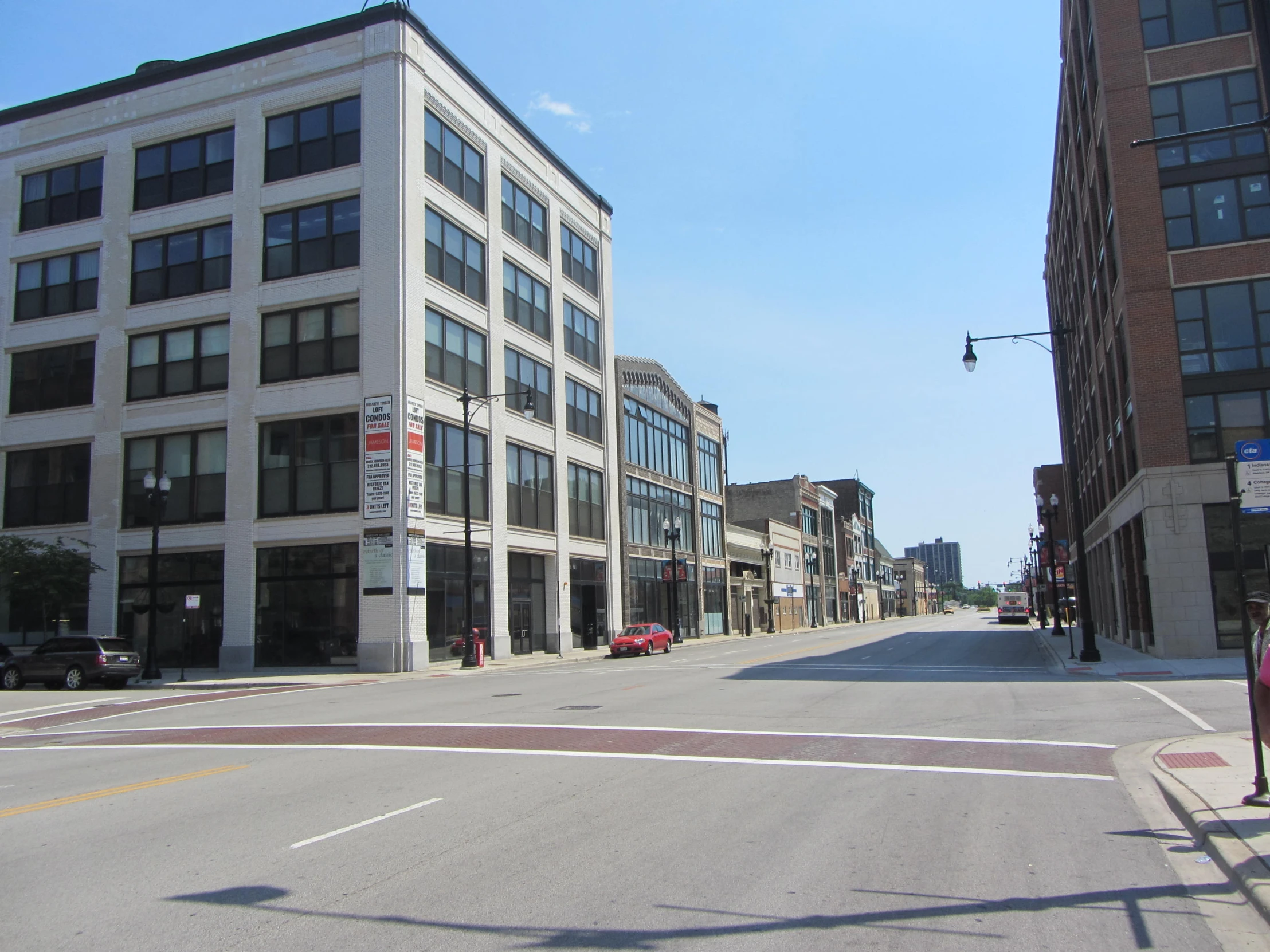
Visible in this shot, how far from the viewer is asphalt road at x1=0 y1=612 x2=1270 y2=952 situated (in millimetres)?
5863

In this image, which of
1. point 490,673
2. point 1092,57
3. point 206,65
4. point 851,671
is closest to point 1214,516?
point 851,671

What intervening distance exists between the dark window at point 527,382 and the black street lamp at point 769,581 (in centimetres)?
4213

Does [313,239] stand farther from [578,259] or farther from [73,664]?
[73,664]

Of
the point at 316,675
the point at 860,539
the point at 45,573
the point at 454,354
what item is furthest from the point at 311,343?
the point at 860,539

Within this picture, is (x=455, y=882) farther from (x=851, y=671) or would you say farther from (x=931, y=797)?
(x=851, y=671)

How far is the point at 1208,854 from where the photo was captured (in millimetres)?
7359

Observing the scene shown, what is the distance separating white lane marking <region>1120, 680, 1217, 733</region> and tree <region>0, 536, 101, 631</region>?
33.6 metres

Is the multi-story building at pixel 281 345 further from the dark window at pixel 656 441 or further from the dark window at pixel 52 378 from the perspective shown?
the dark window at pixel 656 441

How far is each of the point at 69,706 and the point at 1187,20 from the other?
36470 mm

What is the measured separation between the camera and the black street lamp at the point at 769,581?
82688 millimetres

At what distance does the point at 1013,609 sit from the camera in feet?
270

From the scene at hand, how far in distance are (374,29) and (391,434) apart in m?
15.1

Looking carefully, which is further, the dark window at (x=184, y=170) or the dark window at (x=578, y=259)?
the dark window at (x=578, y=259)

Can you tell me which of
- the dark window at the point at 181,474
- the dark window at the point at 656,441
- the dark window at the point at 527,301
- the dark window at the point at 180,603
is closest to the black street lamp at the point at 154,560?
the dark window at the point at 180,603
